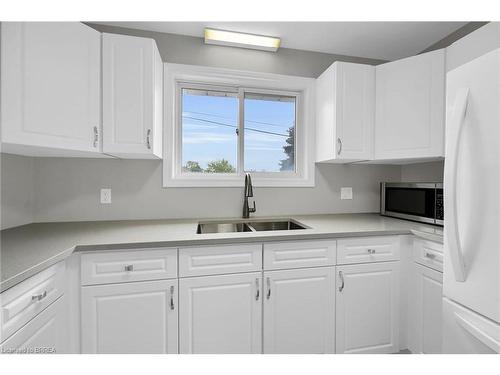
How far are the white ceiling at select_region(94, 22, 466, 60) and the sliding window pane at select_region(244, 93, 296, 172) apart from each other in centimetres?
48

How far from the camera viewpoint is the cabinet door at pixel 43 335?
810mm

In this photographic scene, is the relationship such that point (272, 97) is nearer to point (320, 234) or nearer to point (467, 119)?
point (320, 234)

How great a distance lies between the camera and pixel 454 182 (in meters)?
0.89

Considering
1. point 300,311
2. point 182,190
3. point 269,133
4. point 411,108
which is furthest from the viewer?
point 269,133

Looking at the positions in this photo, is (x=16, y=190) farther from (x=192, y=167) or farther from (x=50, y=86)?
(x=192, y=167)

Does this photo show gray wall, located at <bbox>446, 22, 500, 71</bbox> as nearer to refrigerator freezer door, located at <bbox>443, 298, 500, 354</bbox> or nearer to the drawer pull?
refrigerator freezer door, located at <bbox>443, 298, 500, 354</bbox>

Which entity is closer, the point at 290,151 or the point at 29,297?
the point at 29,297

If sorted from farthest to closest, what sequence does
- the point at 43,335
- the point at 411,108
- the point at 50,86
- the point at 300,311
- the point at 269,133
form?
the point at 269,133 < the point at 411,108 < the point at 300,311 < the point at 50,86 < the point at 43,335

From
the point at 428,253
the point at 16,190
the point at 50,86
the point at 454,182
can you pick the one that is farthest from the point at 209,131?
the point at 428,253

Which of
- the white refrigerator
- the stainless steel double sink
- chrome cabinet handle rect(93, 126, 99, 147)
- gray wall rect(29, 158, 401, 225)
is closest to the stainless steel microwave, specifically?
gray wall rect(29, 158, 401, 225)

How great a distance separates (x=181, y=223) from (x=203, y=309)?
0.64 metres

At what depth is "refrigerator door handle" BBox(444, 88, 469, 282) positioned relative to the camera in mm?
869

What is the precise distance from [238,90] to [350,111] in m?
0.96

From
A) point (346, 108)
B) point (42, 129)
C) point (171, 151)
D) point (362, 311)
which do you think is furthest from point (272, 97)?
point (362, 311)
